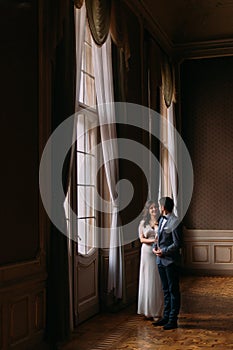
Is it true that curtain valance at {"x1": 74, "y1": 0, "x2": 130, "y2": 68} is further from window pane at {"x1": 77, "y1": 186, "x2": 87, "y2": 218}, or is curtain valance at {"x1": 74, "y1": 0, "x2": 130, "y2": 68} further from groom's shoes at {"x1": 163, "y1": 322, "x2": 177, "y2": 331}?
groom's shoes at {"x1": 163, "y1": 322, "x2": 177, "y2": 331}

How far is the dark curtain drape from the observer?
167 inches

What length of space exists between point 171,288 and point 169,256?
304 millimetres

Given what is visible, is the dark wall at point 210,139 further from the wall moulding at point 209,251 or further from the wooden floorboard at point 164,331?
the wooden floorboard at point 164,331

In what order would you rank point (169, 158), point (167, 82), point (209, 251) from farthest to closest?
point (209, 251), point (169, 158), point (167, 82)

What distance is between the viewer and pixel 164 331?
4.88 m

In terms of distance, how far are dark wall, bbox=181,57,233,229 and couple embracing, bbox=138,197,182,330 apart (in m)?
3.77

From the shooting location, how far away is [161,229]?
4.99 meters

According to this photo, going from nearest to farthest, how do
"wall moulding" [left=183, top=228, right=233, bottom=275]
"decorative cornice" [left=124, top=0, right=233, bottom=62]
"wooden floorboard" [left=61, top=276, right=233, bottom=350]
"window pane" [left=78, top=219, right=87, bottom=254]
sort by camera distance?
"wooden floorboard" [left=61, top=276, right=233, bottom=350], "window pane" [left=78, top=219, right=87, bottom=254], "decorative cornice" [left=124, top=0, right=233, bottom=62], "wall moulding" [left=183, top=228, right=233, bottom=275]

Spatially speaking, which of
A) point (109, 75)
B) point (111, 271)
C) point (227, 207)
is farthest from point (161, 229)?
point (227, 207)

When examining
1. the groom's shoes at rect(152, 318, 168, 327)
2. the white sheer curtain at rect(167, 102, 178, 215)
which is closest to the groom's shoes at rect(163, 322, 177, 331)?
the groom's shoes at rect(152, 318, 168, 327)

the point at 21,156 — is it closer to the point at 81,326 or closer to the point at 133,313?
the point at 81,326

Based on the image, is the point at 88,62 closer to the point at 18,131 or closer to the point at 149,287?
the point at 18,131

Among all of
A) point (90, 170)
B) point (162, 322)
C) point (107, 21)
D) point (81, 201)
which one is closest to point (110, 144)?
point (90, 170)

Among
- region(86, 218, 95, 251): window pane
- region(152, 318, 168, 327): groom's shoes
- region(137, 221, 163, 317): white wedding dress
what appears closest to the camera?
region(152, 318, 168, 327): groom's shoes
